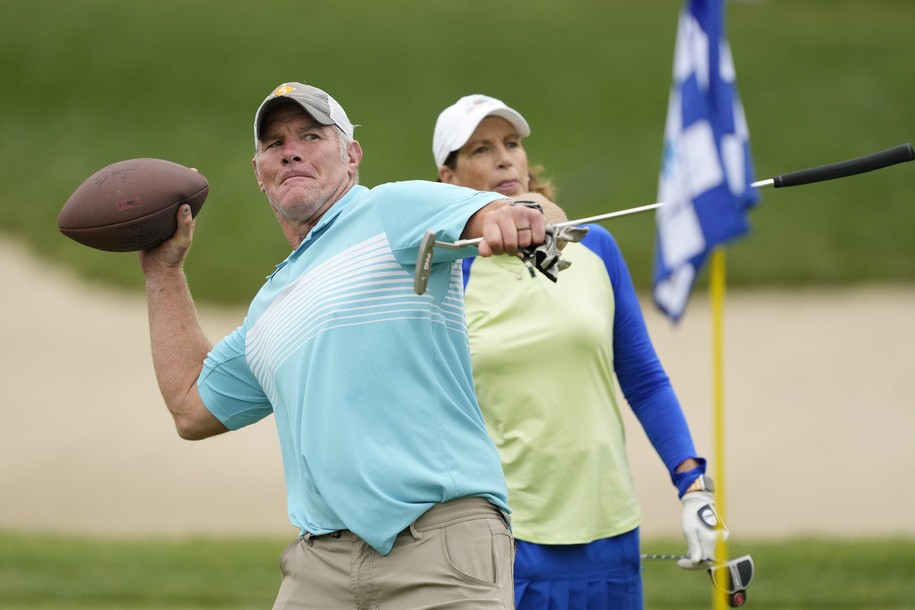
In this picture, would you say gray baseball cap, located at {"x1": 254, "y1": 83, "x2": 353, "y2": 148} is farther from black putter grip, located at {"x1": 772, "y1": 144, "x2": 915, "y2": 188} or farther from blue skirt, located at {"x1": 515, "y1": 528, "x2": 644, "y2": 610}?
blue skirt, located at {"x1": 515, "y1": 528, "x2": 644, "y2": 610}

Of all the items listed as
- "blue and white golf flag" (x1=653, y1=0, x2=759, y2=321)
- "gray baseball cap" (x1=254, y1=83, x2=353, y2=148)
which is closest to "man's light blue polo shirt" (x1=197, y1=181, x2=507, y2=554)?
"gray baseball cap" (x1=254, y1=83, x2=353, y2=148)

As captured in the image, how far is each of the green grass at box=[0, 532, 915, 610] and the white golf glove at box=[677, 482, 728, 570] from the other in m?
3.77

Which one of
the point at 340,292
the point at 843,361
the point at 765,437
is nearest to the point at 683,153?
the point at 340,292

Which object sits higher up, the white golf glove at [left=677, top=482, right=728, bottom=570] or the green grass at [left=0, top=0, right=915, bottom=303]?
the green grass at [left=0, top=0, right=915, bottom=303]

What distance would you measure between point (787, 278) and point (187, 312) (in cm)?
1167

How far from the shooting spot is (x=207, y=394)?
363cm

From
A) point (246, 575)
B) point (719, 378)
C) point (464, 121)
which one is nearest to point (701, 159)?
point (719, 378)

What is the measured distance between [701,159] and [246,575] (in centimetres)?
558

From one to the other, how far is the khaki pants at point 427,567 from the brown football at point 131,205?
43.9 inches

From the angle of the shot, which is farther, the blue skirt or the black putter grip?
the blue skirt

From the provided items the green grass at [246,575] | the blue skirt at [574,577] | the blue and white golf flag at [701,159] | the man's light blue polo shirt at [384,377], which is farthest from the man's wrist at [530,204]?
the green grass at [246,575]

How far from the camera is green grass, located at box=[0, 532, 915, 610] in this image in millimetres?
7730

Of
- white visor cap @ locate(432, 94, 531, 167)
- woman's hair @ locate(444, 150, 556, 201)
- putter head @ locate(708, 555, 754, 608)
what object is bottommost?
putter head @ locate(708, 555, 754, 608)

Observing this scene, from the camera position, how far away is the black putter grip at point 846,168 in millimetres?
3465
